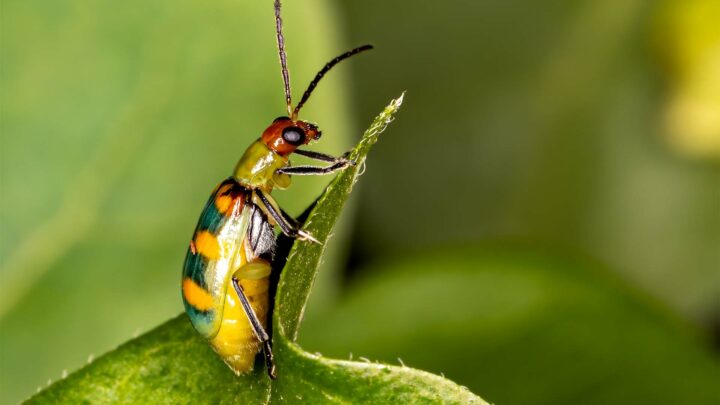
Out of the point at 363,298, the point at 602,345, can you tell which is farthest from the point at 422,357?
the point at 602,345

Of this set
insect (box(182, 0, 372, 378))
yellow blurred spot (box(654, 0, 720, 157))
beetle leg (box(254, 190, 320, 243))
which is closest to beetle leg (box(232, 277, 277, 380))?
insect (box(182, 0, 372, 378))

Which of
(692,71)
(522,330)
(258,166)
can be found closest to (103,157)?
(258,166)

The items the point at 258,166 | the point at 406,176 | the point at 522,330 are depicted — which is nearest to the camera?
the point at 258,166

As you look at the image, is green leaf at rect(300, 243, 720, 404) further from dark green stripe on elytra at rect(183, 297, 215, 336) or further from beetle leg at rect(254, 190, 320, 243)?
dark green stripe on elytra at rect(183, 297, 215, 336)

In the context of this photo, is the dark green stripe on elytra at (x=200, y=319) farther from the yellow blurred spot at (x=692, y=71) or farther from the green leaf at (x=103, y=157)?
the yellow blurred spot at (x=692, y=71)

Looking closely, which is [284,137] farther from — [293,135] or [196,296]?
[196,296]

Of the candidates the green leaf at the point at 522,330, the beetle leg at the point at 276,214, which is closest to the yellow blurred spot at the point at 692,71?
the green leaf at the point at 522,330

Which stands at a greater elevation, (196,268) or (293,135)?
(293,135)
